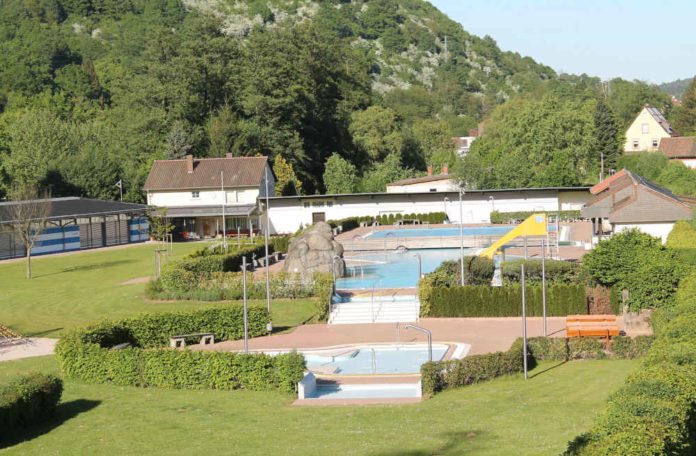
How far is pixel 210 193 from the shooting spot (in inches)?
2549

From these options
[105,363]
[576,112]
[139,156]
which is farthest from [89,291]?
[576,112]

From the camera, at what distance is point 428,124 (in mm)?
121125

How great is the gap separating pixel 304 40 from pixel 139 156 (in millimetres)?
25364

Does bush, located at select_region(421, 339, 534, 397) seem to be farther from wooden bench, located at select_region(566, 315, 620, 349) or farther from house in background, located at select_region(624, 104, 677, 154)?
house in background, located at select_region(624, 104, 677, 154)

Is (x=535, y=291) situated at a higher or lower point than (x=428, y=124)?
lower

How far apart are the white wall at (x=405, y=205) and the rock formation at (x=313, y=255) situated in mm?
27121

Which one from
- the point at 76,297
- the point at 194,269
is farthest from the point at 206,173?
the point at 76,297

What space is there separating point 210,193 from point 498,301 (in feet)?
133

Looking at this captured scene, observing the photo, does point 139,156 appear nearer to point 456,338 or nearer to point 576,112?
point 576,112

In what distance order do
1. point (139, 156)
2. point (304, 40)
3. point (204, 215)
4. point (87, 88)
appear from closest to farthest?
point (204, 215) → point (139, 156) → point (304, 40) → point (87, 88)

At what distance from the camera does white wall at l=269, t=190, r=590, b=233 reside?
6481 cm

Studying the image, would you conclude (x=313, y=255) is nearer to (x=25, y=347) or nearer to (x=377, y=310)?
(x=377, y=310)

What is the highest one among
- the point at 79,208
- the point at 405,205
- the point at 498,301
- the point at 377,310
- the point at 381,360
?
the point at 79,208

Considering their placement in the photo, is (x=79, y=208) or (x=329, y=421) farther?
(x=79, y=208)
